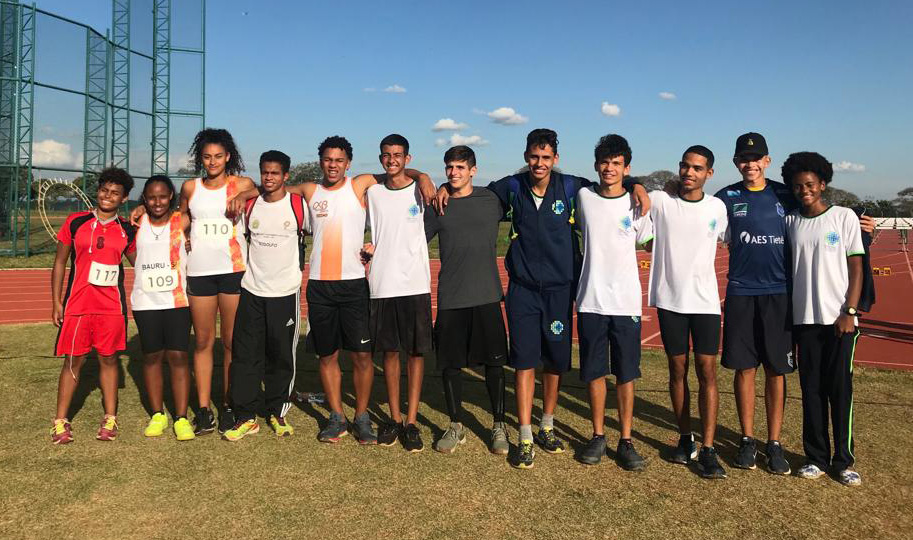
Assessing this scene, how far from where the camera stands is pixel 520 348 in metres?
4.08

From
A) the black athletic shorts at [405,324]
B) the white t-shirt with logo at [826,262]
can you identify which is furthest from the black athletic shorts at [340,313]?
the white t-shirt with logo at [826,262]

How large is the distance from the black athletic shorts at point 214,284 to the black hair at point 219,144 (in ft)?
2.51

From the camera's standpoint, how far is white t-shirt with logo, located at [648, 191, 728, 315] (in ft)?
12.6

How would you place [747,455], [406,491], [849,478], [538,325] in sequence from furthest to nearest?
[538,325]
[747,455]
[849,478]
[406,491]

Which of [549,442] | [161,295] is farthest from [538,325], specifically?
[161,295]

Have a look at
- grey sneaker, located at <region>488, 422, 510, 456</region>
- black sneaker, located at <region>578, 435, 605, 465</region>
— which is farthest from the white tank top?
black sneaker, located at <region>578, 435, 605, 465</region>

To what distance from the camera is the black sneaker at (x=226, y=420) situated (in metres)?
4.32

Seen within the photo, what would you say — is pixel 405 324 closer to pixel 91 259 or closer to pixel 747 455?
pixel 91 259

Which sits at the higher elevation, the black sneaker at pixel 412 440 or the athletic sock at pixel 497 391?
the athletic sock at pixel 497 391

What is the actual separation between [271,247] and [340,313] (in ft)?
2.07

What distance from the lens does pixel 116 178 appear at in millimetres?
4301

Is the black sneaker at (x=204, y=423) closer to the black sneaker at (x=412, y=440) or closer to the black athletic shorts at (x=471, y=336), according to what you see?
the black sneaker at (x=412, y=440)

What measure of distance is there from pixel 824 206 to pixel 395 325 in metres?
2.72

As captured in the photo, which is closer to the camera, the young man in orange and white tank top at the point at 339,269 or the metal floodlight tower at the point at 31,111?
the young man in orange and white tank top at the point at 339,269
